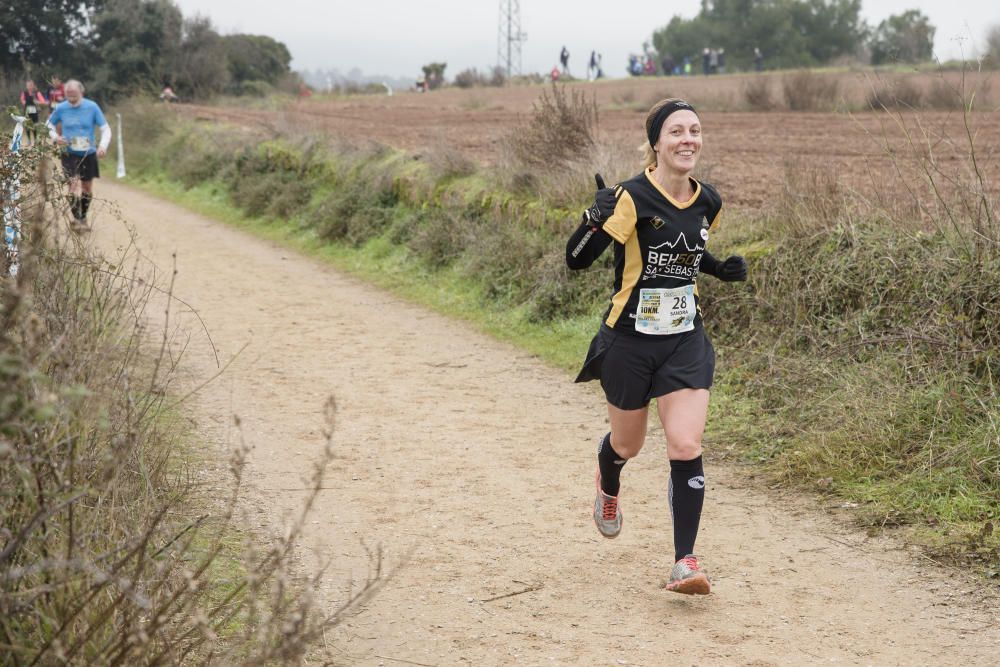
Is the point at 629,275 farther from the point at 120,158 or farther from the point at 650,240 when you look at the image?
the point at 120,158

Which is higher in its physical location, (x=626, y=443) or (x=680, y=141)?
(x=680, y=141)

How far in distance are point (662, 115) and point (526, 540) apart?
2.09 m

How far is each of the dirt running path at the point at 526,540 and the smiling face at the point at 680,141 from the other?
5.79ft

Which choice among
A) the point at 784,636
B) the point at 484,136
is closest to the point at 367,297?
the point at 784,636

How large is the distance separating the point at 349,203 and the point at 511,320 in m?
5.49

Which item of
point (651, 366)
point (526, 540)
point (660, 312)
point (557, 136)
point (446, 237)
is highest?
point (557, 136)

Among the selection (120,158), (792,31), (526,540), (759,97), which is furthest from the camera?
(792,31)

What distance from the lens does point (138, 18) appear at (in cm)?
4500

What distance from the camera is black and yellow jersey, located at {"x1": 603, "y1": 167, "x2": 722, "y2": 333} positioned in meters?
4.70

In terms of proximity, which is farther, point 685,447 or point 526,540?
point 526,540

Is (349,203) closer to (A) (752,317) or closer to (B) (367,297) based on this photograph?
(B) (367,297)

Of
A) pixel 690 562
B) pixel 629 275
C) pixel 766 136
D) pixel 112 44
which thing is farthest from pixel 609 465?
pixel 112 44

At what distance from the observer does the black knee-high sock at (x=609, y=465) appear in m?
5.07

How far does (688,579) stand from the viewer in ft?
15.2
